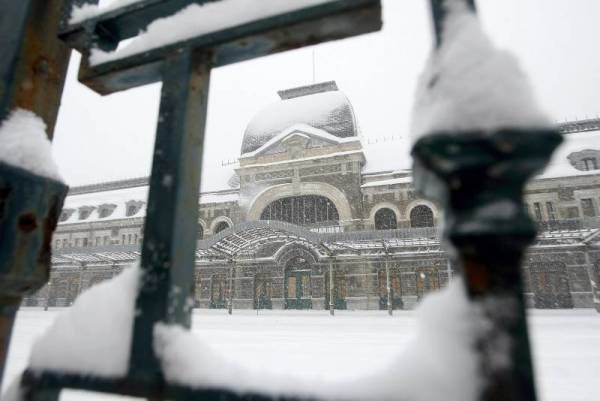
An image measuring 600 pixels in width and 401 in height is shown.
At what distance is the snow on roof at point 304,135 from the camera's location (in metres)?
23.2

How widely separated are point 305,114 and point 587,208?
1758 centimetres

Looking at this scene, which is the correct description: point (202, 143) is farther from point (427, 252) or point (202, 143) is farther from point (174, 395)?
point (427, 252)

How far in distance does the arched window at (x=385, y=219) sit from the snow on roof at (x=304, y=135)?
4.83m

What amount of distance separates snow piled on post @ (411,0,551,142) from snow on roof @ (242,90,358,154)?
23673 mm

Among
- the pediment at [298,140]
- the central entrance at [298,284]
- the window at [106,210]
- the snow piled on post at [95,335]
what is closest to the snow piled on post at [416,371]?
the snow piled on post at [95,335]

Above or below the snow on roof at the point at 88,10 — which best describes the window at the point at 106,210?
above

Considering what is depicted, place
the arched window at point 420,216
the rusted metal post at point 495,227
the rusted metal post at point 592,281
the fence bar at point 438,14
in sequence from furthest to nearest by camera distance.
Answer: the arched window at point 420,216 < the rusted metal post at point 592,281 < the fence bar at point 438,14 < the rusted metal post at point 495,227

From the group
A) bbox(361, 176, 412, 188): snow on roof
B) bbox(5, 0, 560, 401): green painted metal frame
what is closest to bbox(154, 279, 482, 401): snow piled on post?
bbox(5, 0, 560, 401): green painted metal frame

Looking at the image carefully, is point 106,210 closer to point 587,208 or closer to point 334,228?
point 334,228

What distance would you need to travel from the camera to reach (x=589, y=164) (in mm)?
20844

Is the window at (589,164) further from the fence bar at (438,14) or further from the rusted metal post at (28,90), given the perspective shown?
the rusted metal post at (28,90)

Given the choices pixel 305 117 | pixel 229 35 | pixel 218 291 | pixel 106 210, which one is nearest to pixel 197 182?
pixel 229 35

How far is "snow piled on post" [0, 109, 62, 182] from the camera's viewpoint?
104cm

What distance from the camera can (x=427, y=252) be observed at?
701 inches
